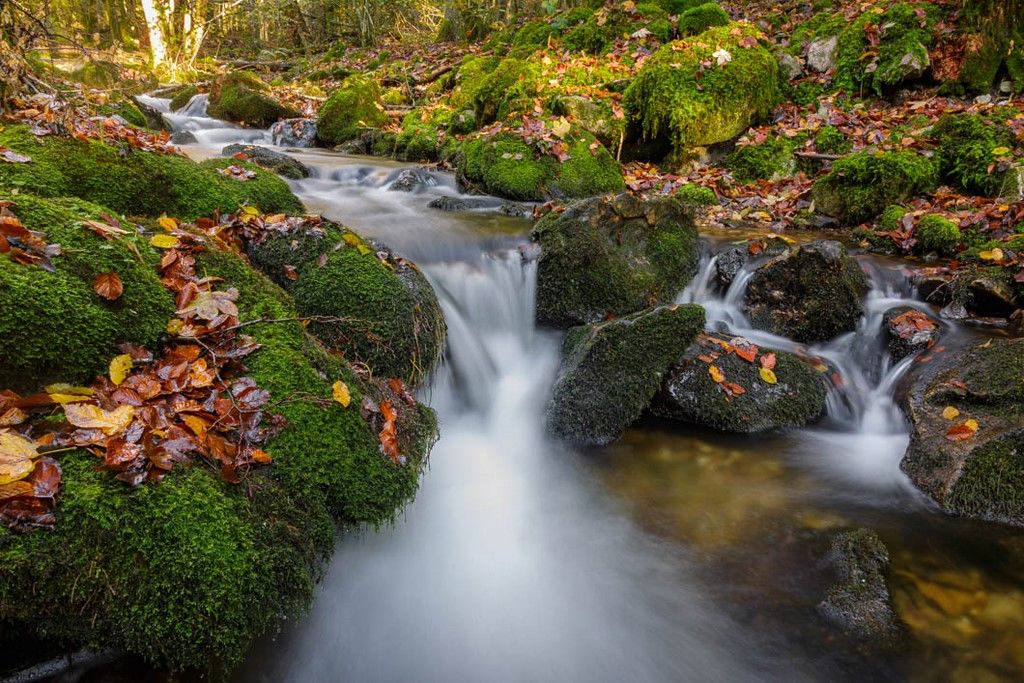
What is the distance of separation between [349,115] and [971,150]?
10.9 m

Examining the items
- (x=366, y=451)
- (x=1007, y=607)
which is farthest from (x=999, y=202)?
(x=366, y=451)

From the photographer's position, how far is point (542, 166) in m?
7.97

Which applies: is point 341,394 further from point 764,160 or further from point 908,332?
point 764,160

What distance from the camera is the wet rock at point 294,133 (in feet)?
39.8

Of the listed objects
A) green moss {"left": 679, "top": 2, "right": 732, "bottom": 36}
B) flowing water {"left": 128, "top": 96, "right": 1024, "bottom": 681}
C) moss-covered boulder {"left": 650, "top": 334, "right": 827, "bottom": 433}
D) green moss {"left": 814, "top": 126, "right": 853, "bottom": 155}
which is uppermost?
green moss {"left": 679, "top": 2, "right": 732, "bottom": 36}

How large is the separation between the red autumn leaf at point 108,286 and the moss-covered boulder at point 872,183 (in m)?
7.69

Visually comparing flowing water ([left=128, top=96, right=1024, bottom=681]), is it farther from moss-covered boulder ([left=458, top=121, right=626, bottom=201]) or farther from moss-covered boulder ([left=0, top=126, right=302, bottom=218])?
moss-covered boulder ([left=458, top=121, right=626, bottom=201])

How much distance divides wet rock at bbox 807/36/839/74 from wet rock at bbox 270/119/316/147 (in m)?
9.75

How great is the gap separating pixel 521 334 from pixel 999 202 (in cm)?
542

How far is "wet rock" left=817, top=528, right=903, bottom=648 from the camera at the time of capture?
9.05ft

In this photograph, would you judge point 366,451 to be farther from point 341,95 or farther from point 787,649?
point 341,95

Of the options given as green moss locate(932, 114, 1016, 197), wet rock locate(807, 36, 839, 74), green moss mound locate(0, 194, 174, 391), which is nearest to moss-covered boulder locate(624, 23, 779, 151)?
wet rock locate(807, 36, 839, 74)

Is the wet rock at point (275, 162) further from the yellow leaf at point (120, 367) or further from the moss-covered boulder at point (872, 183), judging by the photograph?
the moss-covered boulder at point (872, 183)

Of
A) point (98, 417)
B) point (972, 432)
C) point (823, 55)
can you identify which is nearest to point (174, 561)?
point (98, 417)
